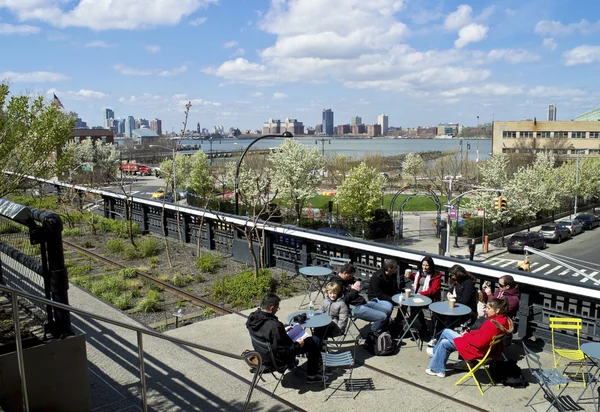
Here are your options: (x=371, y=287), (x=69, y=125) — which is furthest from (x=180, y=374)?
(x=69, y=125)

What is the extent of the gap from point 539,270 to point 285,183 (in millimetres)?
17735

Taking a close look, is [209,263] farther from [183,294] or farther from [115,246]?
[115,246]

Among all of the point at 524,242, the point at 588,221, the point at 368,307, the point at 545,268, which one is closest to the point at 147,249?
the point at 368,307

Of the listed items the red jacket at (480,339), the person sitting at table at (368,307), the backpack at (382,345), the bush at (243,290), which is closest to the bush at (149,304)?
the bush at (243,290)

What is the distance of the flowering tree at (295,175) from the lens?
1439 inches

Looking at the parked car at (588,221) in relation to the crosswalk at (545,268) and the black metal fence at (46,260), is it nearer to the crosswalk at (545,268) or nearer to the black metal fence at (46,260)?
the crosswalk at (545,268)

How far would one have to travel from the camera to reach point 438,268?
33.2 ft

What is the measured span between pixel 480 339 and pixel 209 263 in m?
8.91

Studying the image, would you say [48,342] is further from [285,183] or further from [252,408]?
[285,183]

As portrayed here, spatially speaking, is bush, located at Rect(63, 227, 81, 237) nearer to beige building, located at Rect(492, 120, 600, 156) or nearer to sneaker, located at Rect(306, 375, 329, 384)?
sneaker, located at Rect(306, 375, 329, 384)

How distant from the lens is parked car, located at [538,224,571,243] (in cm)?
3484

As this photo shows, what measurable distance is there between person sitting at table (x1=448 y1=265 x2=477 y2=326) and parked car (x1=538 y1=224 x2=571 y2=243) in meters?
29.8

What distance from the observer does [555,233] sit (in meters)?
34.9

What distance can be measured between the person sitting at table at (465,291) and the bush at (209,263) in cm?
765
